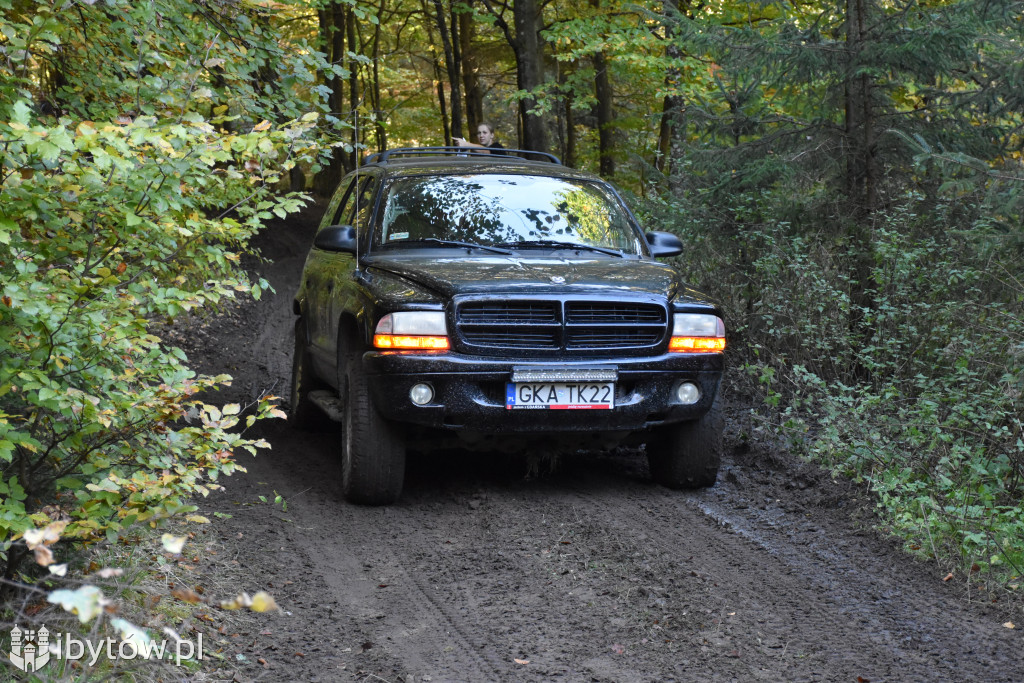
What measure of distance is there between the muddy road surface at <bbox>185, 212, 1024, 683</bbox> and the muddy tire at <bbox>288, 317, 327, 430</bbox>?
1.05 m

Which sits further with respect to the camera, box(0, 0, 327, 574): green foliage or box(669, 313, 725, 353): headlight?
box(669, 313, 725, 353): headlight

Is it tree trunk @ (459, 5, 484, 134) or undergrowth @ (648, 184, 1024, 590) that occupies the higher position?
tree trunk @ (459, 5, 484, 134)

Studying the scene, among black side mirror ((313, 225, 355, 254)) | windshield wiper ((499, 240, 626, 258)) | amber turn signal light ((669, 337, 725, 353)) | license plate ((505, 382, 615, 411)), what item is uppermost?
black side mirror ((313, 225, 355, 254))

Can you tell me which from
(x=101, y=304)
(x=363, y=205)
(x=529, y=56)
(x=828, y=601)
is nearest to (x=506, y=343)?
(x=363, y=205)

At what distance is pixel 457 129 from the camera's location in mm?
26750

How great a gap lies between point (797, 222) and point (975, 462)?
166 inches

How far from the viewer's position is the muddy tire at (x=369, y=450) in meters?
5.87

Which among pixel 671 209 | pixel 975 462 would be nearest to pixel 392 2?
pixel 671 209

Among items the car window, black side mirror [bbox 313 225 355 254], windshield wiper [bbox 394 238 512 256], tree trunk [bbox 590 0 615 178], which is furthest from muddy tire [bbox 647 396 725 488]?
tree trunk [bbox 590 0 615 178]

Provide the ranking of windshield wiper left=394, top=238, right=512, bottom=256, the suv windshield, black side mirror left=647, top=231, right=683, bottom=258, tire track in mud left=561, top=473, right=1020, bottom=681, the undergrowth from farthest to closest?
black side mirror left=647, top=231, right=683, bottom=258 → the suv windshield → windshield wiper left=394, top=238, right=512, bottom=256 → the undergrowth → tire track in mud left=561, top=473, right=1020, bottom=681

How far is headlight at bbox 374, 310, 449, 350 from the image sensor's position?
5.66 metres

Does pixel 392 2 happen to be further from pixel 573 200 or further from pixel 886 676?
pixel 886 676

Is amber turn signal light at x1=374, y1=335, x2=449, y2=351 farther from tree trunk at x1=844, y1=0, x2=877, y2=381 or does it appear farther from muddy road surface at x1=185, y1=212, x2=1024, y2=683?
tree trunk at x1=844, y1=0, x2=877, y2=381

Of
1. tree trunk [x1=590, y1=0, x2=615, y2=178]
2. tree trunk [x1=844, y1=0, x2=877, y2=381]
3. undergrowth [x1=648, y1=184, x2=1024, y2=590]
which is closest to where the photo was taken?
undergrowth [x1=648, y1=184, x2=1024, y2=590]
